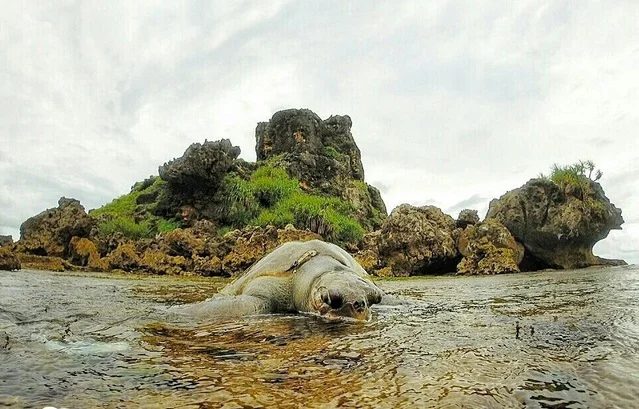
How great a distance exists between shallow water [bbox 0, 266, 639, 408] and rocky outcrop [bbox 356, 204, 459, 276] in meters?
10.5

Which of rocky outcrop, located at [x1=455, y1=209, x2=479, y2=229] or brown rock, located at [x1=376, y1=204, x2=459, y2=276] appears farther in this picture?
rocky outcrop, located at [x1=455, y1=209, x2=479, y2=229]

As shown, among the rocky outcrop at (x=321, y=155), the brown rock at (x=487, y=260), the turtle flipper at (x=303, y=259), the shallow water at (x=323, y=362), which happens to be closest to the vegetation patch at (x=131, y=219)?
the rocky outcrop at (x=321, y=155)

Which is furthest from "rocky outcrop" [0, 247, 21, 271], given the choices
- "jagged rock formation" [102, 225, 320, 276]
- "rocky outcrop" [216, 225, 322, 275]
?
"rocky outcrop" [216, 225, 322, 275]

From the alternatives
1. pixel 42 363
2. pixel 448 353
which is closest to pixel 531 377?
pixel 448 353

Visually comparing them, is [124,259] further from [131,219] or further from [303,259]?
[303,259]

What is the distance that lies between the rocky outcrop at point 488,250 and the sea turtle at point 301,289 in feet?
31.2

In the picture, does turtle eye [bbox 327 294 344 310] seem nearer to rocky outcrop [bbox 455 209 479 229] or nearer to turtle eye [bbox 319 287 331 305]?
turtle eye [bbox 319 287 331 305]

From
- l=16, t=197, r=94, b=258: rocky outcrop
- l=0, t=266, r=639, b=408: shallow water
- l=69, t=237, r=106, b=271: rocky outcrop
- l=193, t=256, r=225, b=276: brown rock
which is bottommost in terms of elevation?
l=0, t=266, r=639, b=408: shallow water

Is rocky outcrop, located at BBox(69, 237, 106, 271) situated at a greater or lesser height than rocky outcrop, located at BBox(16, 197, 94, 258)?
lesser

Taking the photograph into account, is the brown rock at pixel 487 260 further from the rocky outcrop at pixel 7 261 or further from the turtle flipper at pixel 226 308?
the rocky outcrop at pixel 7 261

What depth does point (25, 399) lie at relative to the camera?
5.00 feet

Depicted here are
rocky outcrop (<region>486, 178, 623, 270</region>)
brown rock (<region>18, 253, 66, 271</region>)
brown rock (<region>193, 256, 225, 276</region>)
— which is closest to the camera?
brown rock (<region>18, 253, 66, 271</region>)

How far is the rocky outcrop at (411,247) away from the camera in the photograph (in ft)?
46.3

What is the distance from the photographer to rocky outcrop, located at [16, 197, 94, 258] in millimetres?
14750
